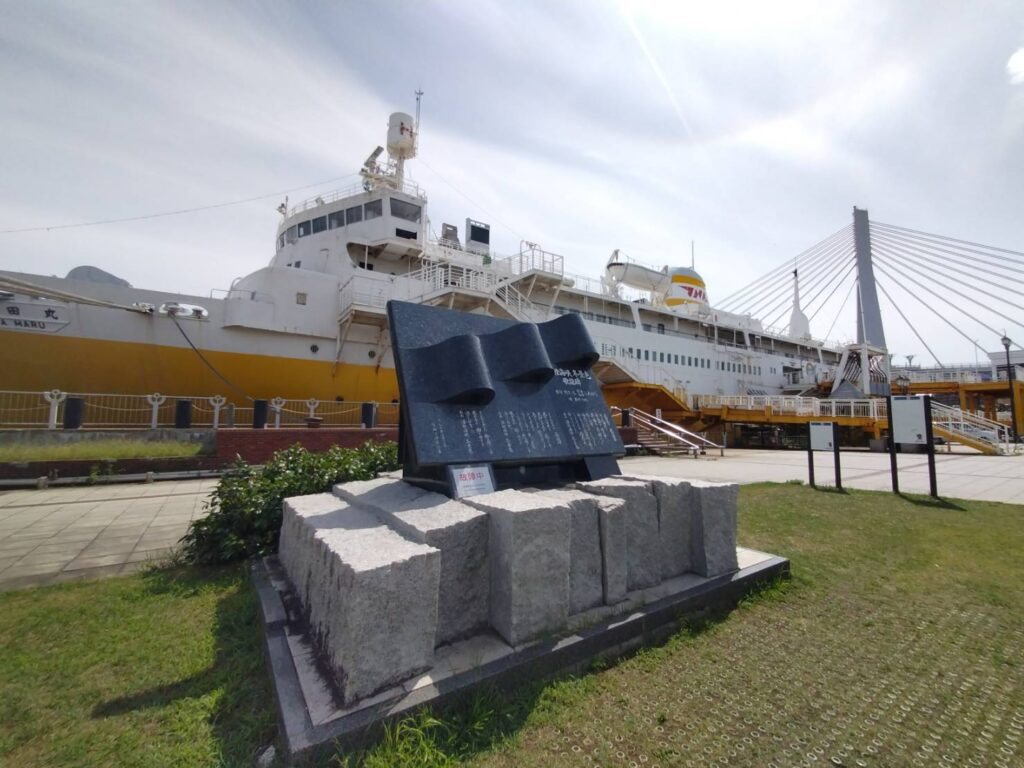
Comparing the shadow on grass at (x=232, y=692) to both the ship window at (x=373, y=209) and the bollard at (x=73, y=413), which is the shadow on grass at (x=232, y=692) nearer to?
the bollard at (x=73, y=413)

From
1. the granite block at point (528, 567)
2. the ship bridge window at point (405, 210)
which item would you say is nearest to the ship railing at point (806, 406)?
the ship bridge window at point (405, 210)

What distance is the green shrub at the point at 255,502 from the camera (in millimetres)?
4301

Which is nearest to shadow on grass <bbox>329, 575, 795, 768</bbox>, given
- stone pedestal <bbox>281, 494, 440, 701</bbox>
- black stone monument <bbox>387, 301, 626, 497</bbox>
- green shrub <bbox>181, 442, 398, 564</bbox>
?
stone pedestal <bbox>281, 494, 440, 701</bbox>

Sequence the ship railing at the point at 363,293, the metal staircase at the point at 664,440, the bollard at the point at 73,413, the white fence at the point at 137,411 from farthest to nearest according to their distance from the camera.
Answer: the metal staircase at the point at 664,440 < the ship railing at the point at 363,293 < the white fence at the point at 137,411 < the bollard at the point at 73,413

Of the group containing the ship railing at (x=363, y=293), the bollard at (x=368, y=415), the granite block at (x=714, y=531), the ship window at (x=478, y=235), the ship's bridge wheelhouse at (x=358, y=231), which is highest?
the ship window at (x=478, y=235)

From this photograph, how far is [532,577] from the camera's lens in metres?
2.58

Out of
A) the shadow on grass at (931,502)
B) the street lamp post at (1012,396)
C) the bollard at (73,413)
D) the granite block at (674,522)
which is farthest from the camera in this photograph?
the street lamp post at (1012,396)

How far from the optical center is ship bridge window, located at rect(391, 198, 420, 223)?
17000mm

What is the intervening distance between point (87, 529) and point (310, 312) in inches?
397

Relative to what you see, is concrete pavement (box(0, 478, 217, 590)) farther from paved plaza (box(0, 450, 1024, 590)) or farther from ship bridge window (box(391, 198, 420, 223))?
ship bridge window (box(391, 198, 420, 223))

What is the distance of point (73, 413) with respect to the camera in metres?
9.55

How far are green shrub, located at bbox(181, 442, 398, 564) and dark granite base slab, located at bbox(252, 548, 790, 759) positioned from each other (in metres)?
0.84

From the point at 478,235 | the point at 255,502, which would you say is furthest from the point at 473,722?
the point at 478,235

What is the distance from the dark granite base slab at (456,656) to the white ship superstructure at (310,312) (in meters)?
11.9
